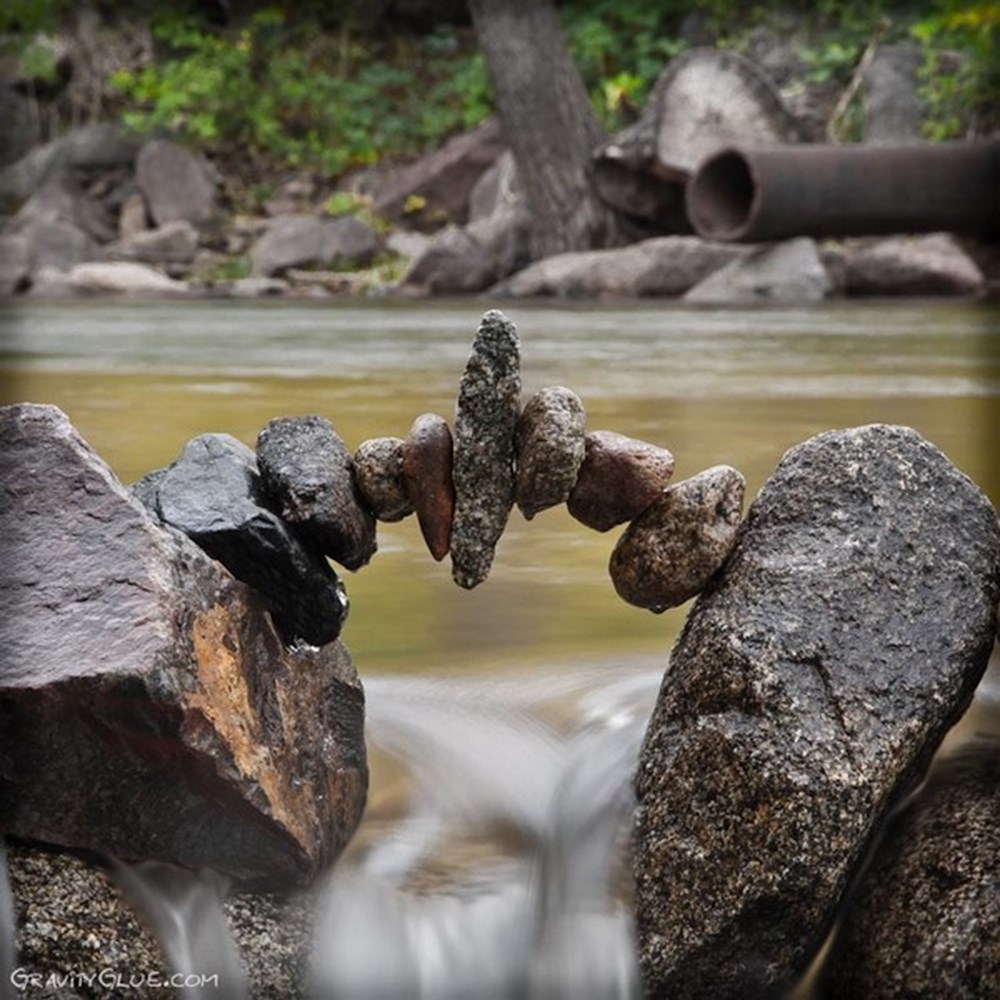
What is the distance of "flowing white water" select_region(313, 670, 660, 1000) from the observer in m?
1.58

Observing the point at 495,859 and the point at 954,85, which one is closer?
the point at 495,859

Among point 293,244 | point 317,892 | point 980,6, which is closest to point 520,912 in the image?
point 317,892

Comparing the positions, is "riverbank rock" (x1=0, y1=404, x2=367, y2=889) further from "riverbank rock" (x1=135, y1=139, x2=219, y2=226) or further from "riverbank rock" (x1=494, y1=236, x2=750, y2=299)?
"riverbank rock" (x1=135, y1=139, x2=219, y2=226)

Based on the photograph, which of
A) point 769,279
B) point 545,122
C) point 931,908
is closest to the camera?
point 931,908

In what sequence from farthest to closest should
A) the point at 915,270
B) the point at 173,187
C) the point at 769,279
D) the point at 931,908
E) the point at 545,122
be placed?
the point at 173,187 < the point at 545,122 < the point at 769,279 < the point at 915,270 < the point at 931,908

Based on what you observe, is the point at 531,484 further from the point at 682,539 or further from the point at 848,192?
the point at 848,192

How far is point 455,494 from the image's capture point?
5.40ft

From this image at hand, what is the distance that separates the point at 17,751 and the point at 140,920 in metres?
0.18

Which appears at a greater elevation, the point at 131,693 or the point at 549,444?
the point at 549,444

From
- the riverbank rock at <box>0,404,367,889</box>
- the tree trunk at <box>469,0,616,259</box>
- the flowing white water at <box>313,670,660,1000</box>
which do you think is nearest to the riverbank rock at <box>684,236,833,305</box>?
the tree trunk at <box>469,0,616,259</box>

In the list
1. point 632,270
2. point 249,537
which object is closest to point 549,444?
point 249,537

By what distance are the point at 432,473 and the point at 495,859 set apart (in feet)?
1.22

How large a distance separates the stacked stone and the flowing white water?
0.18m

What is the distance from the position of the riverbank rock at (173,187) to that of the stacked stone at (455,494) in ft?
33.8
